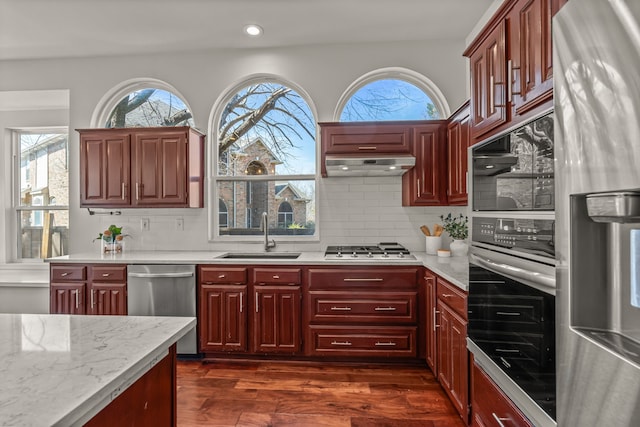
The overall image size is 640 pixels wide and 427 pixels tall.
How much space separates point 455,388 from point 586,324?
163 centimetres

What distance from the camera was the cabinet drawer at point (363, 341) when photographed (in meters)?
2.92

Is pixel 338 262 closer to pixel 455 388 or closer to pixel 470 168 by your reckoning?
pixel 455 388

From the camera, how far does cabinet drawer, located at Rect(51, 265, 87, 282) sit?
319 centimetres

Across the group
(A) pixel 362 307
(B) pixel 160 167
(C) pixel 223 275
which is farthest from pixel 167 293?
(A) pixel 362 307

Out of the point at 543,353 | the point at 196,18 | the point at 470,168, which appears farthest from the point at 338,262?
the point at 196,18

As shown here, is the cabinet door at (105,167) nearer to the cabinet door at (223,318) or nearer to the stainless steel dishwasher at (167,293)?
the stainless steel dishwasher at (167,293)

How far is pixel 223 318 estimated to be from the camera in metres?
3.05

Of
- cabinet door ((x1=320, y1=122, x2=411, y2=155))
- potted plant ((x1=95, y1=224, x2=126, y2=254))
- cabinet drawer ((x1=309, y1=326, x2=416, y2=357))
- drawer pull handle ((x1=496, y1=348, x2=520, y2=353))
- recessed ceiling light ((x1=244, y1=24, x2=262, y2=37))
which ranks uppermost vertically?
recessed ceiling light ((x1=244, y1=24, x2=262, y2=37))

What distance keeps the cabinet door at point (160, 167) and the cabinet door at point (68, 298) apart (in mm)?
989

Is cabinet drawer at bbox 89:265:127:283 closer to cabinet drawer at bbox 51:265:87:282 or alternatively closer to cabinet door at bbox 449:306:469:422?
cabinet drawer at bbox 51:265:87:282

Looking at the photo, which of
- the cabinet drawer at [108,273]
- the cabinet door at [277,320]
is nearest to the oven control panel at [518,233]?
the cabinet door at [277,320]

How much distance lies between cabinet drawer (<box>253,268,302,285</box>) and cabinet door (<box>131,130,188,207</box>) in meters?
1.09

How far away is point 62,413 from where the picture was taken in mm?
652

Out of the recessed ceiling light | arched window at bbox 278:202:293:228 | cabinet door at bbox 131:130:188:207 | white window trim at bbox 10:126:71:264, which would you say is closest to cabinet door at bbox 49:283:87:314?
cabinet door at bbox 131:130:188:207
